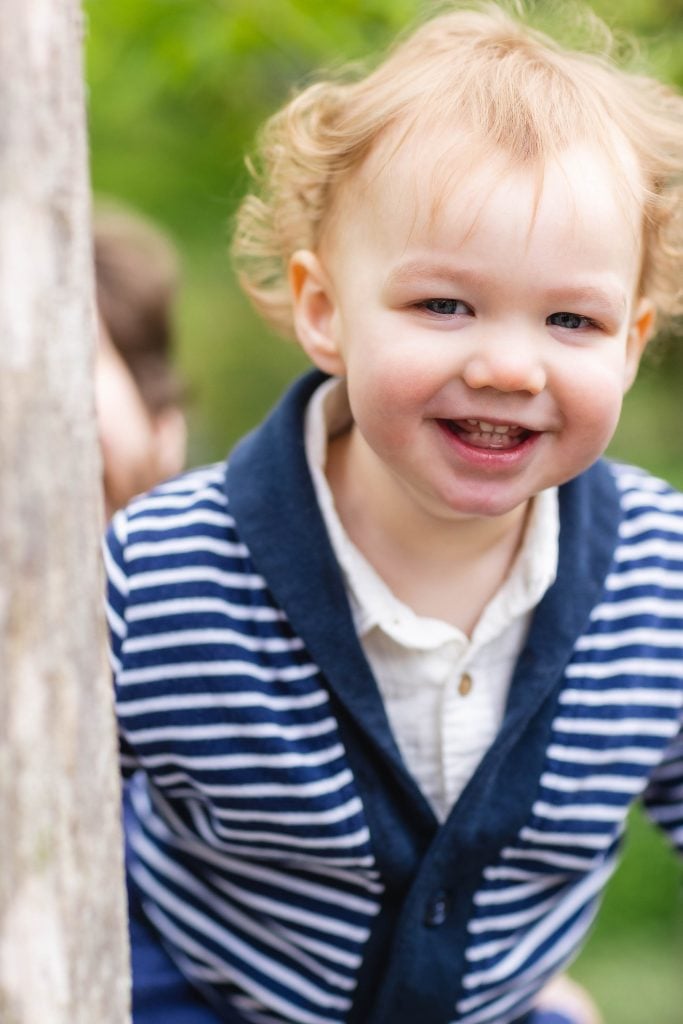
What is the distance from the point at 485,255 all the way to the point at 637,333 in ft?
1.27

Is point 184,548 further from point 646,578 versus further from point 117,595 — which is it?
point 646,578

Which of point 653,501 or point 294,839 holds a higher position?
point 653,501

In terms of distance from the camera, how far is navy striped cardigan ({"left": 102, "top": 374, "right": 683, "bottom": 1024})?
75.8 inches

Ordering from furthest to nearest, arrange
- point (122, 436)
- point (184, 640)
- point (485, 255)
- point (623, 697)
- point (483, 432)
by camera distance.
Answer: point (122, 436) < point (623, 697) < point (184, 640) < point (483, 432) < point (485, 255)

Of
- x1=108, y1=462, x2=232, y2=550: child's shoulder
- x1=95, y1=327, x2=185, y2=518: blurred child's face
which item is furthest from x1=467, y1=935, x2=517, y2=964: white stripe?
x1=95, y1=327, x2=185, y2=518: blurred child's face

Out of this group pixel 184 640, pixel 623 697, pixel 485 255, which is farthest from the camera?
pixel 623 697

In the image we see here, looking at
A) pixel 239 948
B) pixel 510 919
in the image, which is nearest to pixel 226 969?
pixel 239 948

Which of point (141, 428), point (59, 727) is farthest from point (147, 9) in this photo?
point (59, 727)

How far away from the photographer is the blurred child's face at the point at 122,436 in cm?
306

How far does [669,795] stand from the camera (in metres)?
2.16

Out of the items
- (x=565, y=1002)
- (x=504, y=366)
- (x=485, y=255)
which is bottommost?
(x=565, y=1002)

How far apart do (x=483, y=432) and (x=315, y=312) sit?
1.07ft

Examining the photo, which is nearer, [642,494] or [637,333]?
[637,333]

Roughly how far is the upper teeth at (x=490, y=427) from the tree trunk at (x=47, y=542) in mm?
633
